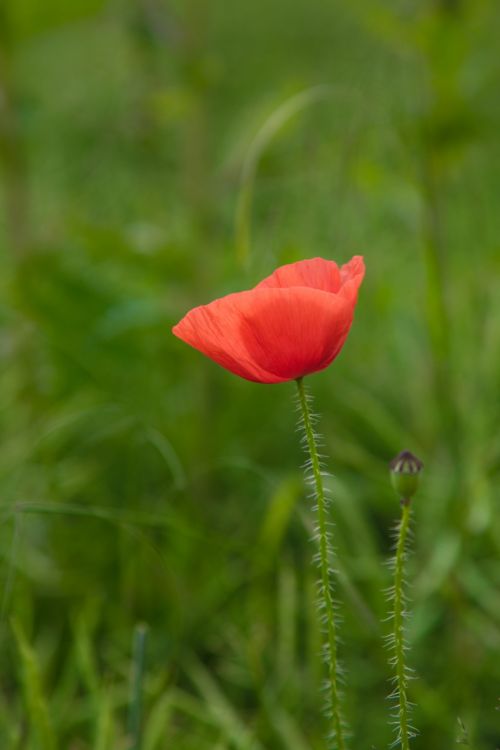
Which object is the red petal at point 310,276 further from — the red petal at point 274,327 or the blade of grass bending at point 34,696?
the blade of grass bending at point 34,696

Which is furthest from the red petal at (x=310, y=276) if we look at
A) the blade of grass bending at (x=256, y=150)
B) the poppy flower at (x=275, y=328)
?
the blade of grass bending at (x=256, y=150)

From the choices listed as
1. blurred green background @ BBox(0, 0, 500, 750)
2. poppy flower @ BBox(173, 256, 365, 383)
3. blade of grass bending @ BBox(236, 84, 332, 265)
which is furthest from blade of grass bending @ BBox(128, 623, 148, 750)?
blade of grass bending @ BBox(236, 84, 332, 265)

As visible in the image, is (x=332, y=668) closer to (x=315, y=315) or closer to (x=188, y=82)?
(x=315, y=315)

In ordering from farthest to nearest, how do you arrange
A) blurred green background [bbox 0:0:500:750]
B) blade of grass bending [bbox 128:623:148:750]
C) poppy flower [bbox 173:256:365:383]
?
1. blurred green background [bbox 0:0:500:750]
2. blade of grass bending [bbox 128:623:148:750]
3. poppy flower [bbox 173:256:365:383]

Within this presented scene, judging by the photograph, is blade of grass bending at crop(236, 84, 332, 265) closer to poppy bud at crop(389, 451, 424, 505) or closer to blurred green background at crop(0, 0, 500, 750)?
blurred green background at crop(0, 0, 500, 750)

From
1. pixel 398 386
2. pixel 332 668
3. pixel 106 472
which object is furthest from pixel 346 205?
pixel 332 668

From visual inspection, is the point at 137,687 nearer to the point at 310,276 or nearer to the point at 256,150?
the point at 310,276
